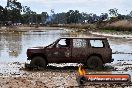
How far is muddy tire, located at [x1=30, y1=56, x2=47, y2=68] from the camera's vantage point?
20.3m

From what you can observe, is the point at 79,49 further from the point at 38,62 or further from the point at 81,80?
the point at 81,80

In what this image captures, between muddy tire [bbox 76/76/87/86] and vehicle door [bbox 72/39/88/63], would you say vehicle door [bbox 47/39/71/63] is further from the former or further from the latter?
muddy tire [bbox 76/76/87/86]

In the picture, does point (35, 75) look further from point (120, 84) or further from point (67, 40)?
point (120, 84)

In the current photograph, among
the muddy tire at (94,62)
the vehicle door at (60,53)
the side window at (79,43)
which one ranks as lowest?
the muddy tire at (94,62)

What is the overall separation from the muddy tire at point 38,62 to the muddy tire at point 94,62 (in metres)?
2.28

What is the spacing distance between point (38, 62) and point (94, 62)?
2841 mm

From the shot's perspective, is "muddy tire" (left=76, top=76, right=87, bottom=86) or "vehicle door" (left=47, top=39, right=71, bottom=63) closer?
"muddy tire" (left=76, top=76, right=87, bottom=86)

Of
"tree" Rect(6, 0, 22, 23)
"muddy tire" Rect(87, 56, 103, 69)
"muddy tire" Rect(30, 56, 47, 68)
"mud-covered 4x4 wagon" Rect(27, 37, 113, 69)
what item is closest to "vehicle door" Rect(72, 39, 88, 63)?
"mud-covered 4x4 wagon" Rect(27, 37, 113, 69)

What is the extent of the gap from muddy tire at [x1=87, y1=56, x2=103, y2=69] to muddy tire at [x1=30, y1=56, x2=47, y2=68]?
2285 mm

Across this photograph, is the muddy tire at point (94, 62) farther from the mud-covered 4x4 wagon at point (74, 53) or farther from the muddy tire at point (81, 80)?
the muddy tire at point (81, 80)

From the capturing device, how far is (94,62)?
66.5 feet

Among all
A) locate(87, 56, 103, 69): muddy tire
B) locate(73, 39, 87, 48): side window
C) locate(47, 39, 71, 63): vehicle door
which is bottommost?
locate(87, 56, 103, 69): muddy tire

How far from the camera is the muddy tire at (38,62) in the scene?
20.3 meters

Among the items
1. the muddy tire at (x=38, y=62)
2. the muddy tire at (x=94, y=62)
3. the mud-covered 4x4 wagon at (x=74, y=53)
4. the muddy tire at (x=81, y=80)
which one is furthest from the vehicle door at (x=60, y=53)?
the muddy tire at (x=81, y=80)
